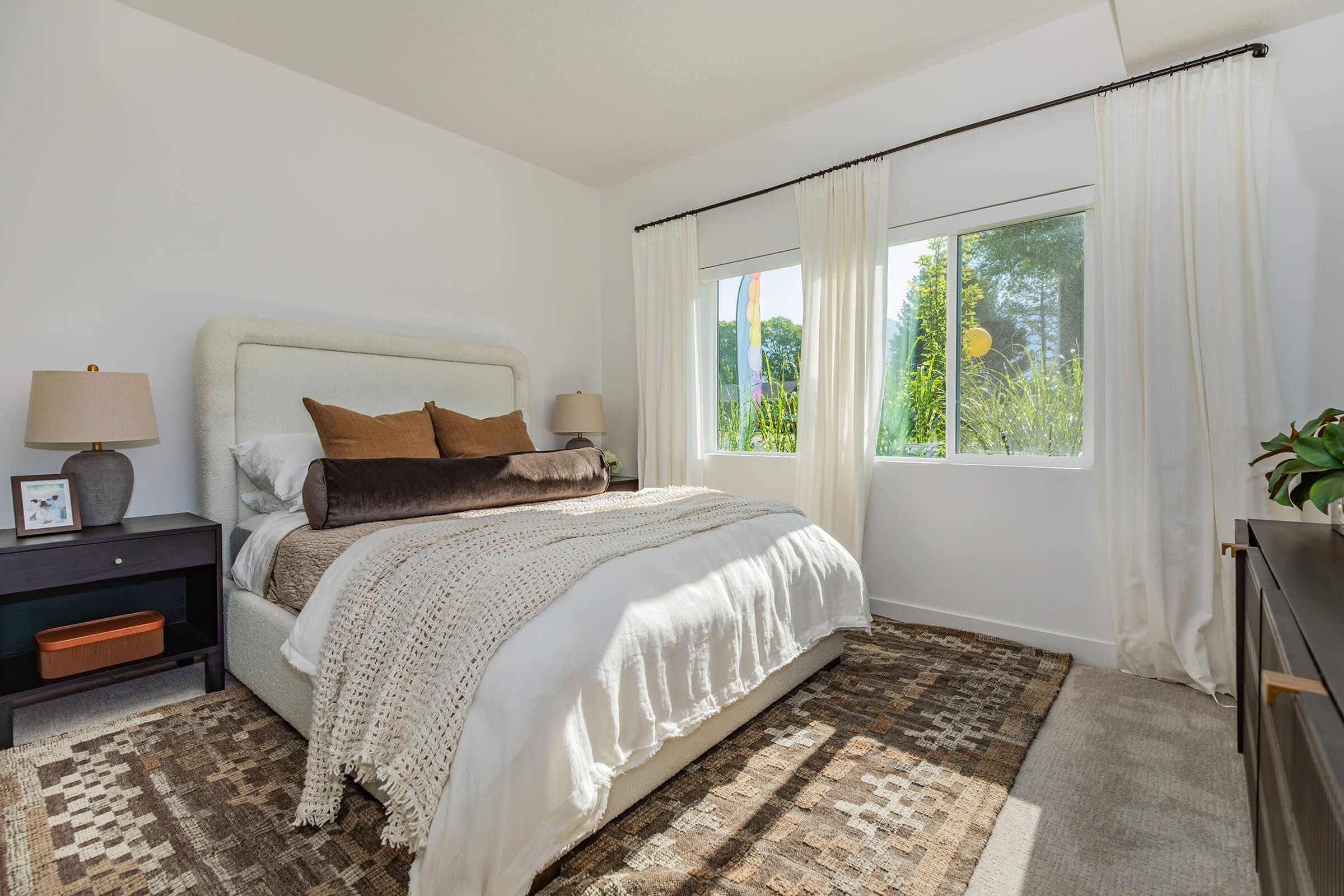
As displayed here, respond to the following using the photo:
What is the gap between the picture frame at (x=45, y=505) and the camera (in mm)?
2141

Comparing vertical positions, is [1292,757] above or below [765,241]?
below

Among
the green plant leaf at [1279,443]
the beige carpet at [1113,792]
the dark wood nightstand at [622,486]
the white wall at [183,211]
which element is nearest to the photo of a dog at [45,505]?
the white wall at [183,211]

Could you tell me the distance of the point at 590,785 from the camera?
1.33 m

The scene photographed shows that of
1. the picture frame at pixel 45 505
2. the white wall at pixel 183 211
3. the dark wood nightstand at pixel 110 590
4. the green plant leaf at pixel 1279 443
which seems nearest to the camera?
the green plant leaf at pixel 1279 443

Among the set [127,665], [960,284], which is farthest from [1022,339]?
[127,665]

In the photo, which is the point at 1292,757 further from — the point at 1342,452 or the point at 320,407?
the point at 320,407

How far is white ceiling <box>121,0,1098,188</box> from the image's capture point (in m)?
2.65

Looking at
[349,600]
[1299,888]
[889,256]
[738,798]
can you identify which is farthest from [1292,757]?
[889,256]

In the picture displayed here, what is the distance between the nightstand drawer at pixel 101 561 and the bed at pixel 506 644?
203mm

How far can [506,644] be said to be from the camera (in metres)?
1.33

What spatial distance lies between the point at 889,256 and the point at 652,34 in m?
1.56

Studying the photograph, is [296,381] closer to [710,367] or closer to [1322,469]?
[710,367]

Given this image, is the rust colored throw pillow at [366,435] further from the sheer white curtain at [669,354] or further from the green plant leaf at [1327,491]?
the green plant leaf at [1327,491]

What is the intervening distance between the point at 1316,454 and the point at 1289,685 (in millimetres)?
1101
